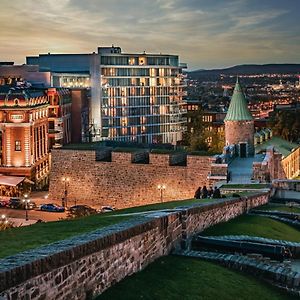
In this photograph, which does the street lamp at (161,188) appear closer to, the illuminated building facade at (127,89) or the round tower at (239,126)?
the round tower at (239,126)

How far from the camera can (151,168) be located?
145 ft

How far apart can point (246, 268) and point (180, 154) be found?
106 ft

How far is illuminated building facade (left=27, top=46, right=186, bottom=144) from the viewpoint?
96000 mm

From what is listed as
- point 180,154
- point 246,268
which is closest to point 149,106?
point 180,154

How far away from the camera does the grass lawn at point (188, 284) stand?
34.3ft

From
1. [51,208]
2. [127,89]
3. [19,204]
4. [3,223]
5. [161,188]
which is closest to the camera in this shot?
[3,223]

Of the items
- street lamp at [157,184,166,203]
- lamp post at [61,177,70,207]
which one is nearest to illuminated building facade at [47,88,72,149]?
lamp post at [61,177,70,207]

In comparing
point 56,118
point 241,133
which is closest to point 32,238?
point 241,133

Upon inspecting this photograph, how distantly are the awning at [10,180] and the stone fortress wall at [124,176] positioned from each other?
33.2ft

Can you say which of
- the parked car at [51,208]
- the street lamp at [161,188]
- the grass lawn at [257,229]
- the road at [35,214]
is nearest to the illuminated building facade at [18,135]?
the road at [35,214]

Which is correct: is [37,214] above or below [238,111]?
below

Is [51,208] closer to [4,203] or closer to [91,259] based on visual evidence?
[4,203]

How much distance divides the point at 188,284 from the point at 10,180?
→ 162ft

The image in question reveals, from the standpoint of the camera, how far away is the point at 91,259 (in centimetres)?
999
